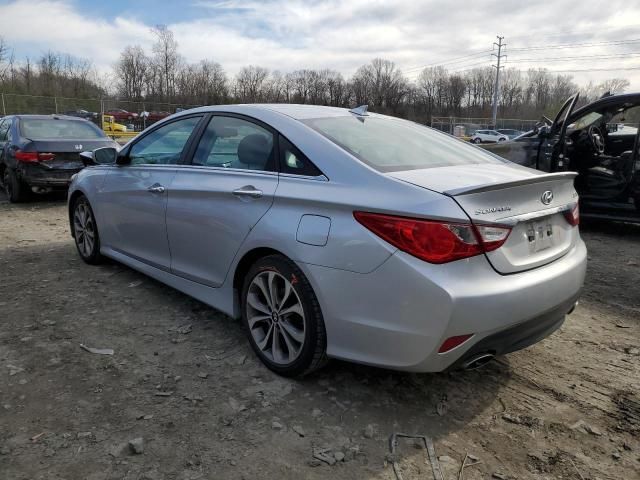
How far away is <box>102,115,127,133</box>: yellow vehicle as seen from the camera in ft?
95.6

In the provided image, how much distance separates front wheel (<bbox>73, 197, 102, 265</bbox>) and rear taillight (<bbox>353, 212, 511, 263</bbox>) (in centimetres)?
356

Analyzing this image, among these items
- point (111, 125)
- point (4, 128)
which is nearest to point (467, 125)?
point (111, 125)

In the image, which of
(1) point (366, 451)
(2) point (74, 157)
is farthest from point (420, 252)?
(2) point (74, 157)

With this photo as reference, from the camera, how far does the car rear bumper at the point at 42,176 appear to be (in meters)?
8.27

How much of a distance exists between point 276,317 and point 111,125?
2974 centimetres

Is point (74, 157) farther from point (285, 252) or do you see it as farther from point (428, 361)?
point (428, 361)

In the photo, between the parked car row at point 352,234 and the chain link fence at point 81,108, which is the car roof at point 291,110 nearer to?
the parked car row at point 352,234

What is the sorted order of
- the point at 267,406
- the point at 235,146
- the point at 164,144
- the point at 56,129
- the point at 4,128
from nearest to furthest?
the point at 267,406 → the point at 235,146 → the point at 164,144 → the point at 56,129 → the point at 4,128

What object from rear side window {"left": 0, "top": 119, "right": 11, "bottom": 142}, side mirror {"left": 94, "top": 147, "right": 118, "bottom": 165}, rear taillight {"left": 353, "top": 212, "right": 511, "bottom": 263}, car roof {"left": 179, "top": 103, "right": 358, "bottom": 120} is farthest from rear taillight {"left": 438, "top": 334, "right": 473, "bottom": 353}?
rear side window {"left": 0, "top": 119, "right": 11, "bottom": 142}

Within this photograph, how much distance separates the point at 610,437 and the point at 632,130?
6.40 metres

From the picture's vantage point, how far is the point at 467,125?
48.5 meters

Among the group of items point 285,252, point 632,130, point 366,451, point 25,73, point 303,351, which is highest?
point 25,73

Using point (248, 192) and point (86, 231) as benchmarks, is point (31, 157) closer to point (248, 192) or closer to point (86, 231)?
point (86, 231)

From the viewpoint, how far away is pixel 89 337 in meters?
3.47
